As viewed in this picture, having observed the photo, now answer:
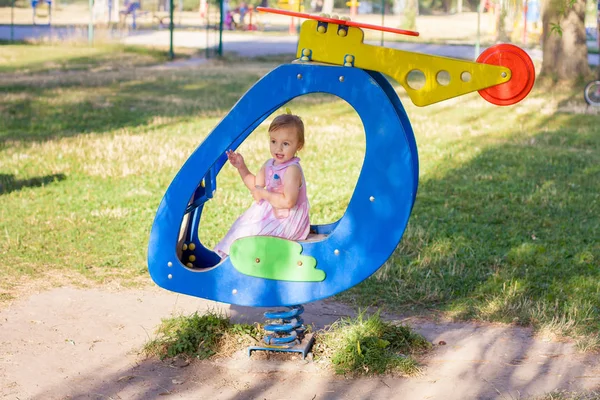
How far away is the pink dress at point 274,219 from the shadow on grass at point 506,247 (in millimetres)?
1318

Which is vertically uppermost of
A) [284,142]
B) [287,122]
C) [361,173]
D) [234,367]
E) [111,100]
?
[287,122]

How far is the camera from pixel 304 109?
48.0 feet

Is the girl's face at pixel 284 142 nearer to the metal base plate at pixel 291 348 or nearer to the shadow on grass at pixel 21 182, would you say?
the metal base plate at pixel 291 348

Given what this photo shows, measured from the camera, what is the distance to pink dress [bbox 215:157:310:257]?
14.8ft

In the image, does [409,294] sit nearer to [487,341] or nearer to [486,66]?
[487,341]

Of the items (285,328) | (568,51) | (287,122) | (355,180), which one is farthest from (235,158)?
(568,51)

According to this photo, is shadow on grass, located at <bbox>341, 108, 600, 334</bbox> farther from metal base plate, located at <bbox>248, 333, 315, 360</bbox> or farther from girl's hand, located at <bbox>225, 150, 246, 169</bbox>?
girl's hand, located at <bbox>225, 150, 246, 169</bbox>

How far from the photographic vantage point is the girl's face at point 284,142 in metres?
4.46

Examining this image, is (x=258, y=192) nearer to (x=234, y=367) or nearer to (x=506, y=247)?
(x=234, y=367)

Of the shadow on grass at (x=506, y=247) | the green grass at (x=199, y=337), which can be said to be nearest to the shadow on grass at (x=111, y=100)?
the shadow on grass at (x=506, y=247)

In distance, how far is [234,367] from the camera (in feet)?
14.9

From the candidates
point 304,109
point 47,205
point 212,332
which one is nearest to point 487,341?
point 212,332

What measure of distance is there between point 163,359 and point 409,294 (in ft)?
6.07

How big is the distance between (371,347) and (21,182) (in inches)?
204
